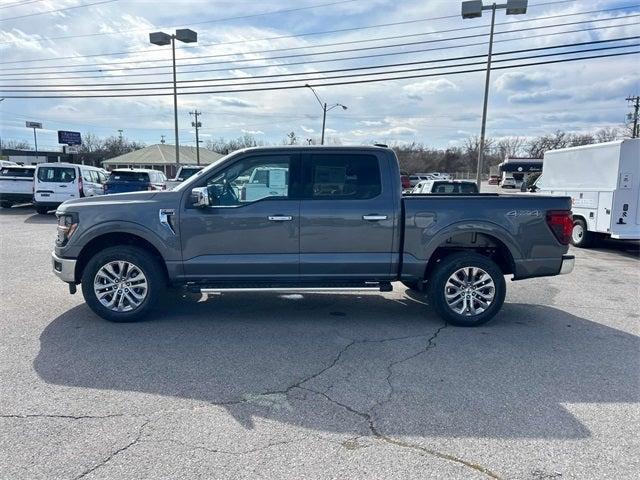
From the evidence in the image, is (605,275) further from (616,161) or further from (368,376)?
(368,376)

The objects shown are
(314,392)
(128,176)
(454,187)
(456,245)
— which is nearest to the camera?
(314,392)

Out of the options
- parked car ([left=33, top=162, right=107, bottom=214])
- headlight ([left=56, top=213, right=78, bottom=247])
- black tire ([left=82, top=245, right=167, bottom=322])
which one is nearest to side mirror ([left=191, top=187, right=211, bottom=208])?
black tire ([left=82, top=245, right=167, bottom=322])

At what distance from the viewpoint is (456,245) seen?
18.1ft

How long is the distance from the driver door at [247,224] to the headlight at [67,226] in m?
1.25

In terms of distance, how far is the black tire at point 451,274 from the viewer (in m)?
5.33

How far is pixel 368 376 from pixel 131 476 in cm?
206

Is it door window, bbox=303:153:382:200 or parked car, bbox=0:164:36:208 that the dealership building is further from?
door window, bbox=303:153:382:200

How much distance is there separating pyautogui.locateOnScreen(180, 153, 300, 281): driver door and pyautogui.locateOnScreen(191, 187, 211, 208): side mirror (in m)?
0.08

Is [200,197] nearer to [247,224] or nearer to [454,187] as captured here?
[247,224]

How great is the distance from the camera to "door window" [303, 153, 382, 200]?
17.3ft

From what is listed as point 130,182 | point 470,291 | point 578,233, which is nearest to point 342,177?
Answer: point 470,291

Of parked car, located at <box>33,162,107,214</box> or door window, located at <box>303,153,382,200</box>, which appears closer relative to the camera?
door window, located at <box>303,153,382,200</box>

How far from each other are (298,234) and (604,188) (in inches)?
356

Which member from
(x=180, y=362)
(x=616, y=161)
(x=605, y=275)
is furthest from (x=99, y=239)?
(x=616, y=161)
